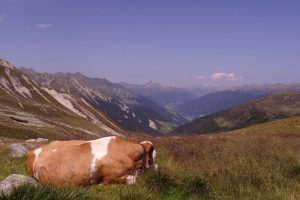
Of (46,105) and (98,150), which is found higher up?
(98,150)

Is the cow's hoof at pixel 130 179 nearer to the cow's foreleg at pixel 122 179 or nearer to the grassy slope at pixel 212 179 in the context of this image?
the cow's foreleg at pixel 122 179

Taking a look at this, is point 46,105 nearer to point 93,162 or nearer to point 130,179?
point 93,162

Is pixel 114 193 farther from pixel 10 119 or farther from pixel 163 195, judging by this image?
pixel 10 119

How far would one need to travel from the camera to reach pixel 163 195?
34.8ft

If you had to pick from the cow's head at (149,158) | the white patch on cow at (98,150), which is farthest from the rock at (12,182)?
the cow's head at (149,158)

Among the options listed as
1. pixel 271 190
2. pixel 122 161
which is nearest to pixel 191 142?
pixel 122 161

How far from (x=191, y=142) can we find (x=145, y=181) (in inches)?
291

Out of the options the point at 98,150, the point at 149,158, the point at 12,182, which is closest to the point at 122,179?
the point at 98,150

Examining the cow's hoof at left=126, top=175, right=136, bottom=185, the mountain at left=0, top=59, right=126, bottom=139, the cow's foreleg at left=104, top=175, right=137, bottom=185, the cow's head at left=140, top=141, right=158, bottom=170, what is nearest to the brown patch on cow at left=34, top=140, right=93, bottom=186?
the cow's foreleg at left=104, top=175, right=137, bottom=185

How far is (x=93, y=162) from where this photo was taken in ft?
38.3

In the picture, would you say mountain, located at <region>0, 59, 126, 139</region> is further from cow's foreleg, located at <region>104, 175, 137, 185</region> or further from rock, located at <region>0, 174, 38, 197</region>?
rock, located at <region>0, 174, 38, 197</region>

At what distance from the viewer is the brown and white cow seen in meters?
11.6

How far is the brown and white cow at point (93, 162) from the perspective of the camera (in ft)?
38.0

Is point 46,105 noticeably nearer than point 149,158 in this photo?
No
